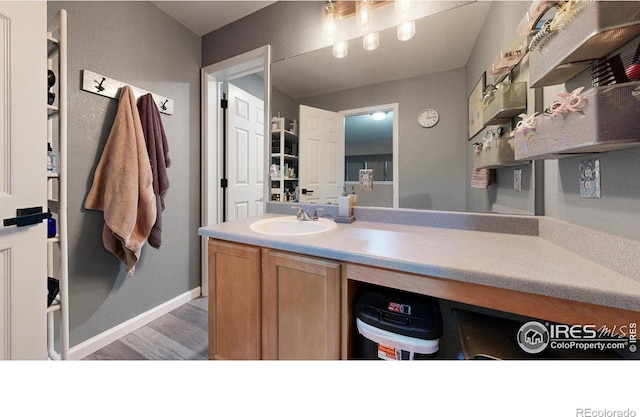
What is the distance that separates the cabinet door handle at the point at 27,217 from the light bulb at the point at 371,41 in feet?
5.90

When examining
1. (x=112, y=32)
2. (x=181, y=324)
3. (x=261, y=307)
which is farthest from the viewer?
(x=181, y=324)

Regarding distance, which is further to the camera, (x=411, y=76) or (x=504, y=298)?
(x=411, y=76)

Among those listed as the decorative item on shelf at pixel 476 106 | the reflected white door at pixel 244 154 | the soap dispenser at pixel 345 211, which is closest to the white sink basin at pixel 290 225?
the soap dispenser at pixel 345 211

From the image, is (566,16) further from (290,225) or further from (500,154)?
(290,225)

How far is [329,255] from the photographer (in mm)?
819

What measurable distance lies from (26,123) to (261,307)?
47.3 inches

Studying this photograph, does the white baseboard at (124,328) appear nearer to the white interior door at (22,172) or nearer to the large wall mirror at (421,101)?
the white interior door at (22,172)

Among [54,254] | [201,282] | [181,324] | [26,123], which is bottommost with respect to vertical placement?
[181,324]

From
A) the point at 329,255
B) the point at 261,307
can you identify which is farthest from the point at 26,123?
the point at 329,255

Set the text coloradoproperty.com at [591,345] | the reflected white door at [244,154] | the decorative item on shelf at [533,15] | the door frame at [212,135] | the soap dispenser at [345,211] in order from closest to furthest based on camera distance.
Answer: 1. the text coloradoproperty.com at [591,345]
2. the decorative item on shelf at [533,15]
3. the soap dispenser at [345,211]
4. the door frame at [212,135]
5. the reflected white door at [244,154]

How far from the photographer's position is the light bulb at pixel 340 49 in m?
1.42
